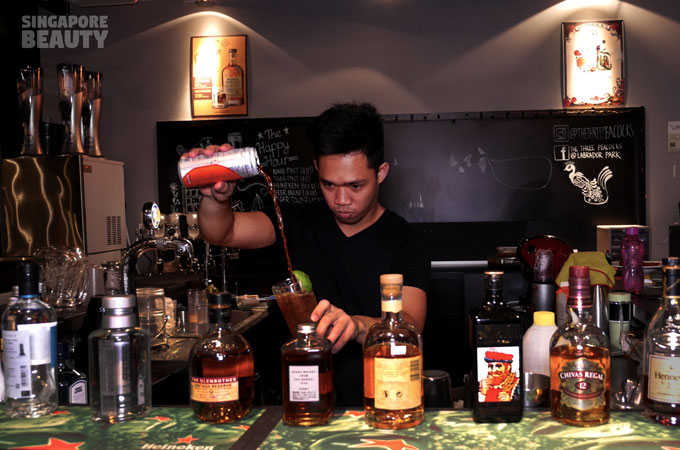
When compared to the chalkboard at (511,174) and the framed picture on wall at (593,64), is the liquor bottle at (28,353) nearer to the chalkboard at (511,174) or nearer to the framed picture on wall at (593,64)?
the chalkboard at (511,174)

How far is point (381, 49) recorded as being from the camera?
489cm

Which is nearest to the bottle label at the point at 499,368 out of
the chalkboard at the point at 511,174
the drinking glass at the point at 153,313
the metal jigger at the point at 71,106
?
the drinking glass at the point at 153,313

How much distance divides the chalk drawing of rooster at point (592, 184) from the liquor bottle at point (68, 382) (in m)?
3.96

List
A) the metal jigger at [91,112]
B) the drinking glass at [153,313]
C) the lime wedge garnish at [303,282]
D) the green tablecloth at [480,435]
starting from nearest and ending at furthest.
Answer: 1. the green tablecloth at [480,435]
2. the lime wedge garnish at [303,282]
3. the drinking glass at [153,313]
4. the metal jigger at [91,112]

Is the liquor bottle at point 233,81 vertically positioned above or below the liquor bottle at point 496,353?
above

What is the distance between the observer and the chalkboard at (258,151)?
494 cm

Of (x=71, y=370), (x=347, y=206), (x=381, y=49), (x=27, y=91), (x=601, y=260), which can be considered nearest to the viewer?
(x=71, y=370)

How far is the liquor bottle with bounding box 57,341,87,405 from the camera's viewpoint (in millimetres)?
1518

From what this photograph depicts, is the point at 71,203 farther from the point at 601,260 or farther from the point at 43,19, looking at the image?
the point at 601,260

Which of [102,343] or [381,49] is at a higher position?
[381,49]

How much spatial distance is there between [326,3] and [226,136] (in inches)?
48.1

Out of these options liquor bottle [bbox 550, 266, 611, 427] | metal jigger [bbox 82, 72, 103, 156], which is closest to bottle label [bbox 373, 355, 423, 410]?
liquor bottle [bbox 550, 266, 611, 427]

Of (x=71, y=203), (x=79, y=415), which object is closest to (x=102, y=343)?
(x=79, y=415)

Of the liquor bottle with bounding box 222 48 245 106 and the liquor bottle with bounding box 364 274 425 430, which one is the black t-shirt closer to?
the liquor bottle with bounding box 364 274 425 430
